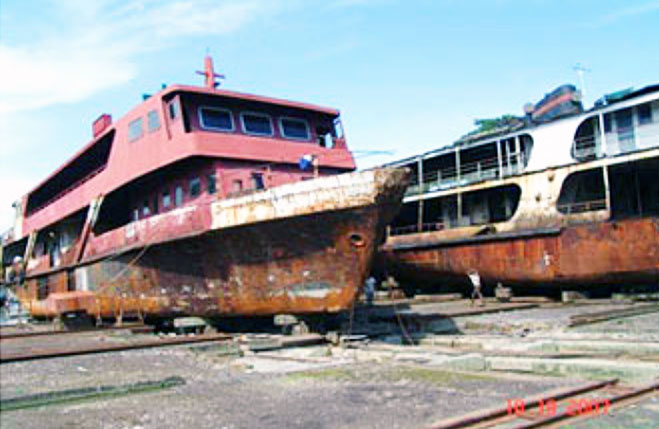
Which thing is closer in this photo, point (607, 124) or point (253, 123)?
point (253, 123)

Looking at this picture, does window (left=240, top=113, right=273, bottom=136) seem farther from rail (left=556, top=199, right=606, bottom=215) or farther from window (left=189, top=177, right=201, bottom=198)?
rail (left=556, top=199, right=606, bottom=215)

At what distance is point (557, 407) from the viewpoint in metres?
5.02

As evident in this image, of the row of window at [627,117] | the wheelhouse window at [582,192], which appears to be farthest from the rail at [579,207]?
the row of window at [627,117]

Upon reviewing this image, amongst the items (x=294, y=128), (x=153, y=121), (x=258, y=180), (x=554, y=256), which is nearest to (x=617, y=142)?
(x=554, y=256)

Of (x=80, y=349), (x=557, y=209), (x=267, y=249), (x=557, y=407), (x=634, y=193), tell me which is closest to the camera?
(x=557, y=407)

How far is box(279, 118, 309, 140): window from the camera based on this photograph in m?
13.5

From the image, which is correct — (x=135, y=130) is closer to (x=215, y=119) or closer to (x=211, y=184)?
(x=215, y=119)

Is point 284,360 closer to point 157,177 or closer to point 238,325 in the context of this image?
point 238,325

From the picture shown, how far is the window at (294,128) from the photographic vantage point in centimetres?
1346

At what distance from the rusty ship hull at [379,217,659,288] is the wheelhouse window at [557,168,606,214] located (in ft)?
5.93

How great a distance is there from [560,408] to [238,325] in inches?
316

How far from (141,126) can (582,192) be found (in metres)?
13.0

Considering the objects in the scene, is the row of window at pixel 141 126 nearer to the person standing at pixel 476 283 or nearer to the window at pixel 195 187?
the window at pixel 195 187

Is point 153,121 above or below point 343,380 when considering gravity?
above
